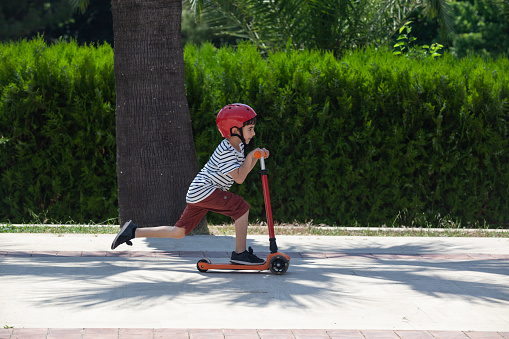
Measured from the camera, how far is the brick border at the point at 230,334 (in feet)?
13.9

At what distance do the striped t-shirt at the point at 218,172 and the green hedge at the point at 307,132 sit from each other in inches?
119

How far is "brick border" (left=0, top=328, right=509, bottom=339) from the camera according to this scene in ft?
13.9

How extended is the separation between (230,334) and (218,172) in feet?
6.55

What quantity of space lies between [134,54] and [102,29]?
27422mm

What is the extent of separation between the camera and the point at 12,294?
16.9ft

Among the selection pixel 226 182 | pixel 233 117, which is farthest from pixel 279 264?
pixel 233 117

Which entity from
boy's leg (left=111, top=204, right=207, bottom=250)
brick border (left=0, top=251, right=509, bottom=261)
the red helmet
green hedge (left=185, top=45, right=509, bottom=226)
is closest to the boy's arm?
the red helmet

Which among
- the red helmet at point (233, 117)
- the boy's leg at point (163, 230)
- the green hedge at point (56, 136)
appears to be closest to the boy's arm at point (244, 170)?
the red helmet at point (233, 117)

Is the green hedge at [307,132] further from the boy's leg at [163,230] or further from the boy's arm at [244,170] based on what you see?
the boy's arm at [244,170]

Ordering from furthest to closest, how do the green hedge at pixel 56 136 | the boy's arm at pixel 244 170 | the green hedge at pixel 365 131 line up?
the green hedge at pixel 365 131, the green hedge at pixel 56 136, the boy's arm at pixel 244 170

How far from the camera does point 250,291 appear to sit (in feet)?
17.9

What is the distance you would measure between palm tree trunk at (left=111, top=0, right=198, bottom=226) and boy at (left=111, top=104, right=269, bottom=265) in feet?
5.36

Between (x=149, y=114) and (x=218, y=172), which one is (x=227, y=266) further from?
(x=149, y=114)

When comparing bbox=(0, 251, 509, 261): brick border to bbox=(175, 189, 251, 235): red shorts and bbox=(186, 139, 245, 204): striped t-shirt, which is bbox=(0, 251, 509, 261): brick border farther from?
bbox=(186, 139, 245, 204): striped t-shirt
